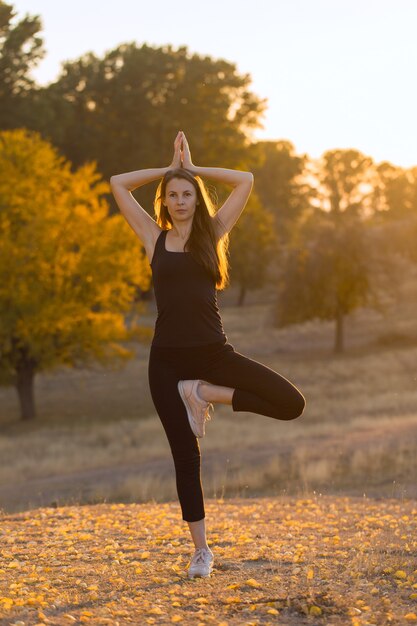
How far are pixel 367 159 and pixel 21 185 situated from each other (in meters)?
45.5

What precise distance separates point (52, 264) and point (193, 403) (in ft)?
68.7

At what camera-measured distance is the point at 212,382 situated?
5707 millimetres

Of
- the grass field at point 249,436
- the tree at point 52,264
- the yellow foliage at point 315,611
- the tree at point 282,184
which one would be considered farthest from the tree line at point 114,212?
the yellow foliage at point 315,611

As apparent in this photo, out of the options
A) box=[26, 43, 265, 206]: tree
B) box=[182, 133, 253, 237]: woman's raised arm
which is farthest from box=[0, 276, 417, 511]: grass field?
box=[26, 43, 265, 206]: tree

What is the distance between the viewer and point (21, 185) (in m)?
25.6

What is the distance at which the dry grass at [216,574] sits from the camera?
5.02 metres

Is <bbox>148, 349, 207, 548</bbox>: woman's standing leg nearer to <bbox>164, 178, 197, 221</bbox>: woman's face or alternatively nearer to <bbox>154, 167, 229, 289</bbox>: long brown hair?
<bbox>154, 167, 229, 289</bbox>: long brown hair

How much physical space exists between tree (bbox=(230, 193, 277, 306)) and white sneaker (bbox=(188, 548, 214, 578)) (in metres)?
50.1

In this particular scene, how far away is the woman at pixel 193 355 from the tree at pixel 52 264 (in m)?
19.7

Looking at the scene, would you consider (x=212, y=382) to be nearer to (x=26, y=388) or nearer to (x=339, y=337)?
(x=26, y=388)

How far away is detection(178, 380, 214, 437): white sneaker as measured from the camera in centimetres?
568

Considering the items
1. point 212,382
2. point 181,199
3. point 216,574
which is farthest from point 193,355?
point 216,574

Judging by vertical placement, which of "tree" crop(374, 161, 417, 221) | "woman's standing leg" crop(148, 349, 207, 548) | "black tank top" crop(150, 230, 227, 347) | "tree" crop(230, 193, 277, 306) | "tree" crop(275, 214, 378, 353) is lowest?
"woman's standing leg" crop(148, 349, 207, 548)

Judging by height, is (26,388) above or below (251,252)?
below
